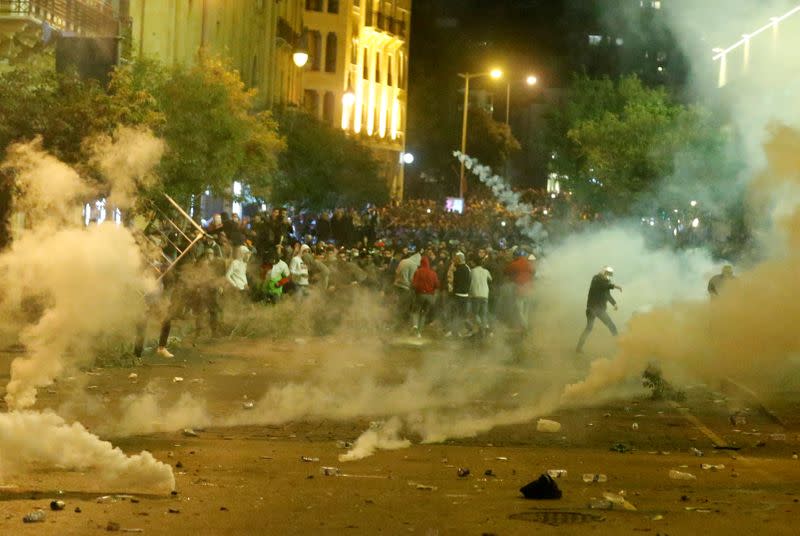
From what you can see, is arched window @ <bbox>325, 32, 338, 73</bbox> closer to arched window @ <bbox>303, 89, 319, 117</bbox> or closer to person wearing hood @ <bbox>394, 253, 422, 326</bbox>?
arched window @ <bbox>303, 89, 319, 117</bbox>

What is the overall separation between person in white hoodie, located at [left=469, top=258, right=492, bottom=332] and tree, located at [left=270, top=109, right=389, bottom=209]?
1609 centimetres

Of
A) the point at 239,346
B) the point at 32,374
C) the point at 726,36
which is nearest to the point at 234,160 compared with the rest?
the point at 239,346

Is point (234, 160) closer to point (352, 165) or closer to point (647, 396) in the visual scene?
point (647, 396)

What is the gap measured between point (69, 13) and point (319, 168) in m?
21.9

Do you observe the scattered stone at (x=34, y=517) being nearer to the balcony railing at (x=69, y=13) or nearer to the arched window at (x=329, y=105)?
the balcony railing at (x=69, y=13)

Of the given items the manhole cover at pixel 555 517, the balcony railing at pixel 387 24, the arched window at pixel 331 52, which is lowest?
the manhole cover at pixel 555 517

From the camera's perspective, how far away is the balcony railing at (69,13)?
2412 cm

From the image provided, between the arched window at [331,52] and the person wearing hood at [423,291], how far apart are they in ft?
164

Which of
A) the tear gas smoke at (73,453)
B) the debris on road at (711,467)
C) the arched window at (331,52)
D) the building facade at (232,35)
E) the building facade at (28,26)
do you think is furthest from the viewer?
the arched window at (331,52)

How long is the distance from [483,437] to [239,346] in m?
9.87

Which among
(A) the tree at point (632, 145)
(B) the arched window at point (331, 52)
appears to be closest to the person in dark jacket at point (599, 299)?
(A) the tree at point (632, 145)

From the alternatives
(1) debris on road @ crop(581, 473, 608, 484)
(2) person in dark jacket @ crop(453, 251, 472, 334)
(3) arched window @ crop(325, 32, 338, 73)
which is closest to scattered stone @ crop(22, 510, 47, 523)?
(1) debris on road @ crop(581, 473, 608, 484)

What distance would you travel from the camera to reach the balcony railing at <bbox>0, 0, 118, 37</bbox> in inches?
950

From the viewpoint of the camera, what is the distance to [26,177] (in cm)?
1203
